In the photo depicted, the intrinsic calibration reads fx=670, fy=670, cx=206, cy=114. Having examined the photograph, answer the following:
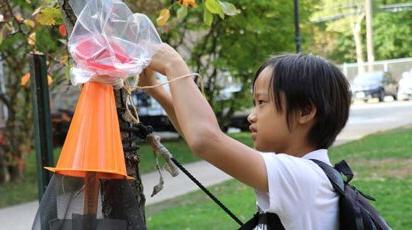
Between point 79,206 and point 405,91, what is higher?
point 79,206

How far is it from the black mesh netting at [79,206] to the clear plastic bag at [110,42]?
274mm

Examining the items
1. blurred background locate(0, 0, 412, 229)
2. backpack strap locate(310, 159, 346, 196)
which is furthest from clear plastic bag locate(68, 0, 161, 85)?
backpack strap locate(310, 159, 346, 196)

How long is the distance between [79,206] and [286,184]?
545 mm

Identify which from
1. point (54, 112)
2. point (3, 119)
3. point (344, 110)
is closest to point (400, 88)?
point (54, 112)

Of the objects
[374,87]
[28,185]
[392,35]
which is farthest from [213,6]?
[392,35]

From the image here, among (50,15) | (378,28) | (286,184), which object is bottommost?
(378,28)

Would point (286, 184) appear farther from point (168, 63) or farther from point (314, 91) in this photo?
point (168, 63)

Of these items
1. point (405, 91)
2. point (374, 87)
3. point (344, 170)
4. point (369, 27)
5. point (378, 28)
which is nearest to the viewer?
point (344, 170)

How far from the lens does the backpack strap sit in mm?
1715

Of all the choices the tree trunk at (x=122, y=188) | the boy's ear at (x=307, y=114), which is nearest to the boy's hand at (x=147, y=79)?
the tree trunk at (x=122, y=188)

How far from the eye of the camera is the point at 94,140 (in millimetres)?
1683

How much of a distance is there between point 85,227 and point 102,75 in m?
0.40

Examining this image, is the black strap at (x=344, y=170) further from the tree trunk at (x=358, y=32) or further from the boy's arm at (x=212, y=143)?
the tree trunk at (x=358, y=32)

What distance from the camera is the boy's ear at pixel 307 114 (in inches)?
69.2
